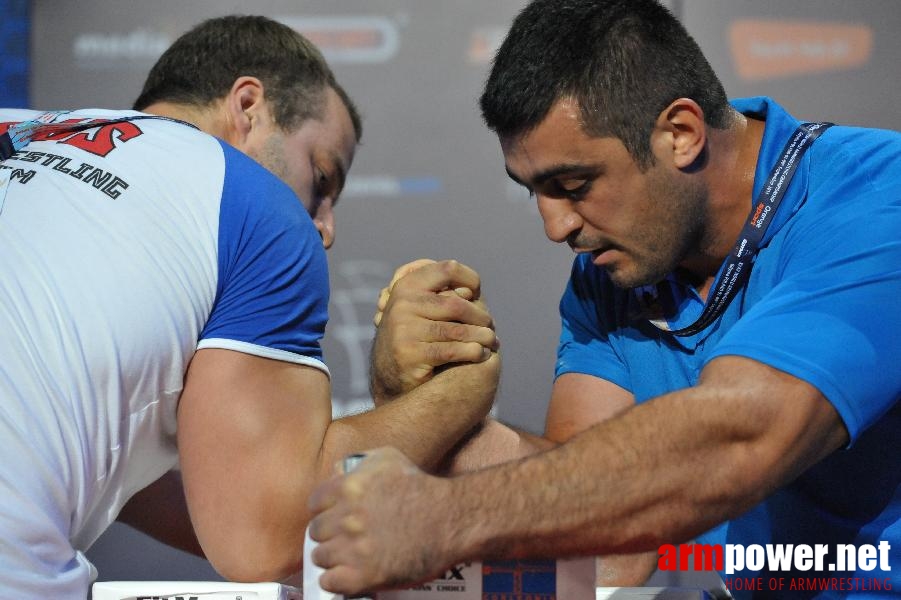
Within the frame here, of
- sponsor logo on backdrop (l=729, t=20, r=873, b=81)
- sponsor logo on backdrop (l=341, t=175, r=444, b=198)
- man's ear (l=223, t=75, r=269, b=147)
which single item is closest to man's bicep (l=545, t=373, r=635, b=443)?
man's ear (l=223, t=75, r=269, b=147)

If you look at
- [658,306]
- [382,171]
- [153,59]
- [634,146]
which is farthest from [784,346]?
[153,59]

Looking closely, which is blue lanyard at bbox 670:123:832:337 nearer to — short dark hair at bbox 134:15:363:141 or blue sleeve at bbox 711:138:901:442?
blue sleeve at bbox 711:138:901:442

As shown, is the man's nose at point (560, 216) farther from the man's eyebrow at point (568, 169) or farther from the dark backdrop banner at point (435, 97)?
the dark backdrop banner at point (435, 97)

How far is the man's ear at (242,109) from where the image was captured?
1.82 m

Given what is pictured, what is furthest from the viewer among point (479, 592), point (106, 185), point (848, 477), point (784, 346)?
point (848, 477)

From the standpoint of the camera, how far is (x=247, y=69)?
6.29 ft

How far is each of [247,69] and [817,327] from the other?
126cm

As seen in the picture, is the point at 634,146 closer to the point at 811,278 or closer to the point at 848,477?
the point at 811,278

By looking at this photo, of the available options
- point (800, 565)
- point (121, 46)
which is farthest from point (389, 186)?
point (800, 565)

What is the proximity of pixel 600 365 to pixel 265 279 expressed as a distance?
0.71m

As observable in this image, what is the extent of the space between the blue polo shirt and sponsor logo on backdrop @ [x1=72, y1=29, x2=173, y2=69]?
2.09 m

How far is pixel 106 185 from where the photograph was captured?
128cm

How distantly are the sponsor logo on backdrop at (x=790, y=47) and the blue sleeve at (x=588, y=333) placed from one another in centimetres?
163

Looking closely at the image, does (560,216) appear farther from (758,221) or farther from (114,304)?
(114,304)
